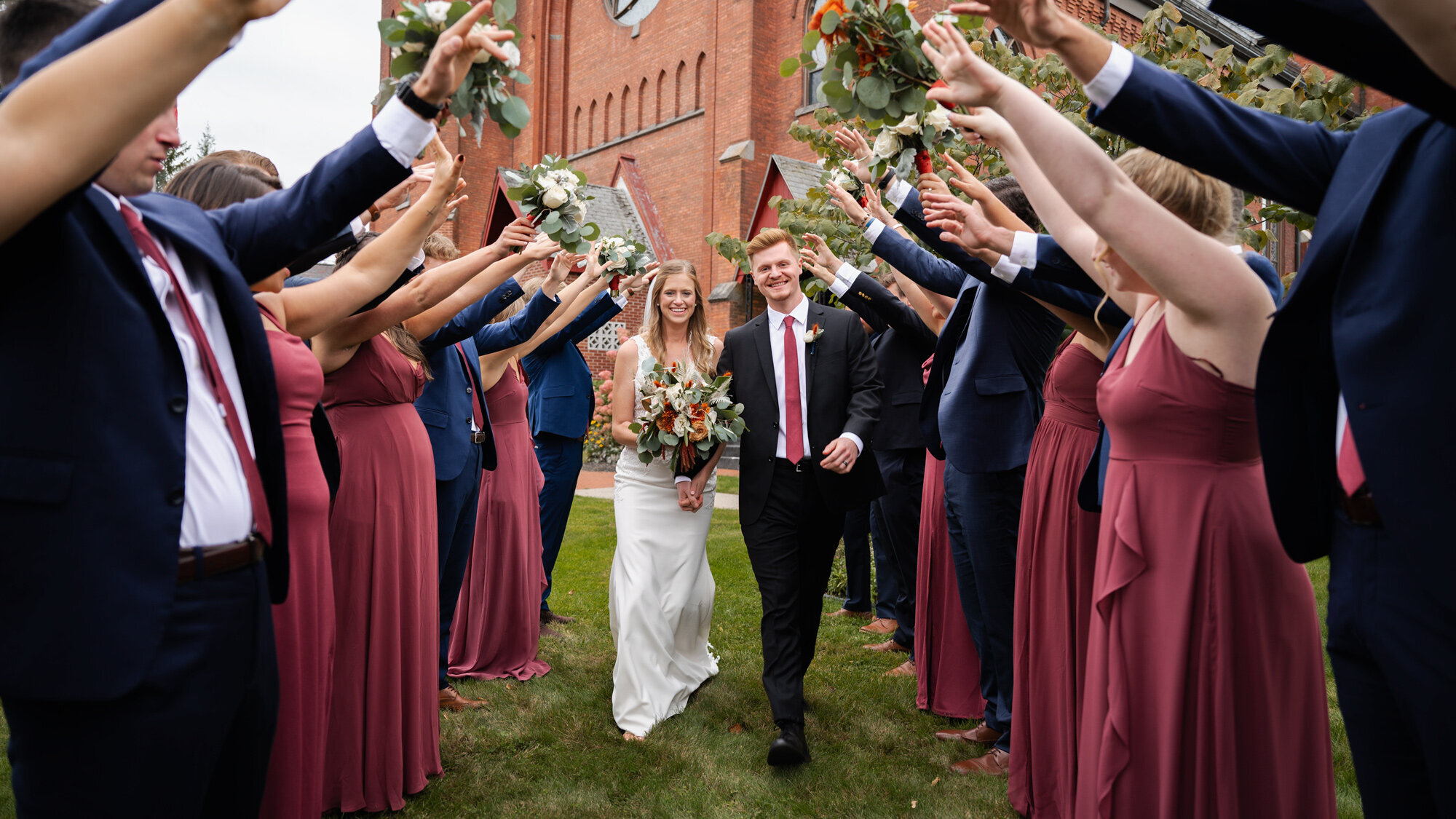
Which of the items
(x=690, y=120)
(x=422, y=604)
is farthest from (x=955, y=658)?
(x=690, y=120)

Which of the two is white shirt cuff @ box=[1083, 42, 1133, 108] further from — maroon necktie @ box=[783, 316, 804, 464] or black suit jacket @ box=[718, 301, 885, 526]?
maroon necktie @ box=[783, 316, 804, 464]

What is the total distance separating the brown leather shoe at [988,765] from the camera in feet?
14.3

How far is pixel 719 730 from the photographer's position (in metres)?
4.96

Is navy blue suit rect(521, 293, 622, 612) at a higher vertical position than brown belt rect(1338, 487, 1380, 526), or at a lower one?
lower

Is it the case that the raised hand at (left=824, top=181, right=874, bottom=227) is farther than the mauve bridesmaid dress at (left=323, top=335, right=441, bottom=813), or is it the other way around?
the raised hand at (left=824, top=181, right=874, bottom=227)

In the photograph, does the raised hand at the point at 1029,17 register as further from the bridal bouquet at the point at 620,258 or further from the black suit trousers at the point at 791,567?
the bridal bouquet at the point at 620,258

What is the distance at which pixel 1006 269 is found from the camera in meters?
3.38

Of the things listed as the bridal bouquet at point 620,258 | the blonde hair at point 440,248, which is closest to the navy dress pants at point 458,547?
A: the blonde hair at point 440,248

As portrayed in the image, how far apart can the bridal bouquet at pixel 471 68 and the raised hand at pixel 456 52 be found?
0.06m

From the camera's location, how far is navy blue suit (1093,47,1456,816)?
1.45 metres

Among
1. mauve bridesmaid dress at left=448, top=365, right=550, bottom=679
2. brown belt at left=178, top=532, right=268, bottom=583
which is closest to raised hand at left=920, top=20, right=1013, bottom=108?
brown belt at left=178, top=532, right=268, bottom=583

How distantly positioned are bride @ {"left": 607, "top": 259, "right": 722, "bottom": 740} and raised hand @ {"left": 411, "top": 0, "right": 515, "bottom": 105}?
320 cm

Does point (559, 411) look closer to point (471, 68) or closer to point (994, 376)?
point (994, 376)

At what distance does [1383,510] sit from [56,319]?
2369 mm
